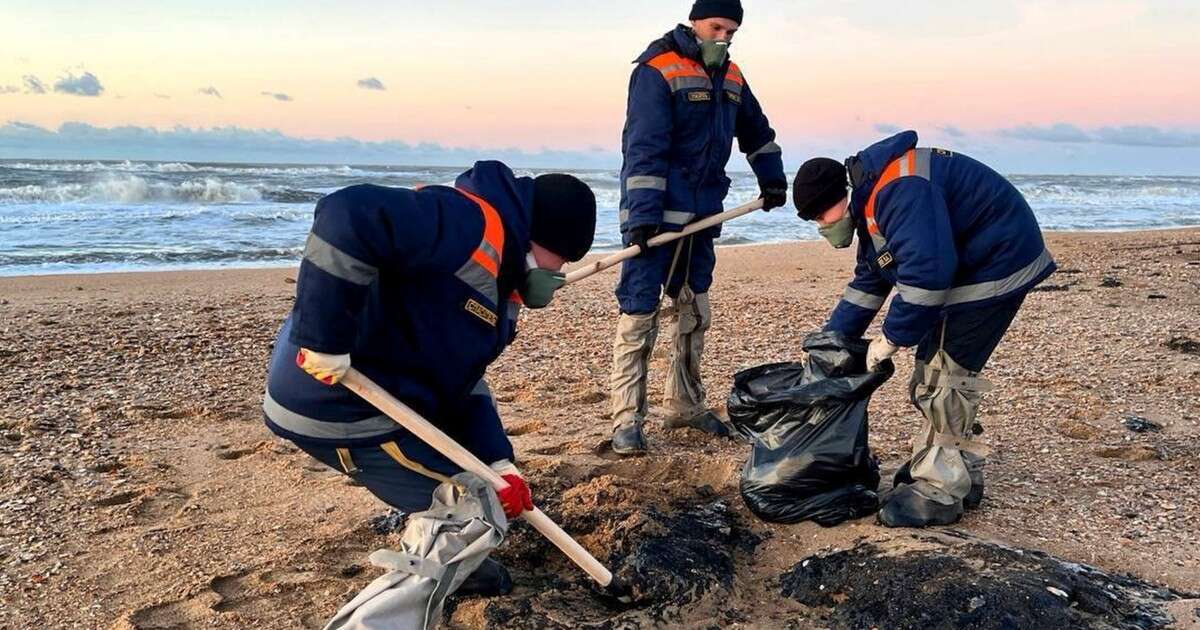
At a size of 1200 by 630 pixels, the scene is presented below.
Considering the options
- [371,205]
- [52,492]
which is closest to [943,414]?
[371,205]

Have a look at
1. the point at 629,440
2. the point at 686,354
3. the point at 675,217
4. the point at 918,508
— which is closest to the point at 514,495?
the point at 918,508

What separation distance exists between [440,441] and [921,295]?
1.86m

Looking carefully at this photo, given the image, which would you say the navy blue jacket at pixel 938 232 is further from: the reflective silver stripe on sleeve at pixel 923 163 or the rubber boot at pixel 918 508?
the rubber boot at pixel 918 508

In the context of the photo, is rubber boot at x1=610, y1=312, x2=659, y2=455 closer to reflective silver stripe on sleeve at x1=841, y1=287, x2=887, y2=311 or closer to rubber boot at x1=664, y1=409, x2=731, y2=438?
rubber boot at x1=664, y1=409, x2=731, y2=438

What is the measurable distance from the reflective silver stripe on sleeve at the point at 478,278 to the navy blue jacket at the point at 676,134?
2.09 meters

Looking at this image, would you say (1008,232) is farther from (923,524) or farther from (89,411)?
(89,411)

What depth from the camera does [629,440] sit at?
4.83 metres

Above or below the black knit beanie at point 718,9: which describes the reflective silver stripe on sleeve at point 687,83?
below

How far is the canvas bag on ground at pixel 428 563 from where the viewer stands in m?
2.67

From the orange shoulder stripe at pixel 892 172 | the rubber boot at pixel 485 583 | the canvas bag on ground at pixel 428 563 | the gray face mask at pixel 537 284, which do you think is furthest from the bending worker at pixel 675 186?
the canvas bag on ground at pixel 428 563

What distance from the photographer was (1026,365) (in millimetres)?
6562

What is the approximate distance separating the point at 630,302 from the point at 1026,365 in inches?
128

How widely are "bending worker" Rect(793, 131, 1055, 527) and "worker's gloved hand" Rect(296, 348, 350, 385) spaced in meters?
1.99

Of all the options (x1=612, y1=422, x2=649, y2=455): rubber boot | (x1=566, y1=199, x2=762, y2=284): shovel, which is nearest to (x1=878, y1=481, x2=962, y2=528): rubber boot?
(x1=612, y1=422, x2=649, y2=455): rubber boot
